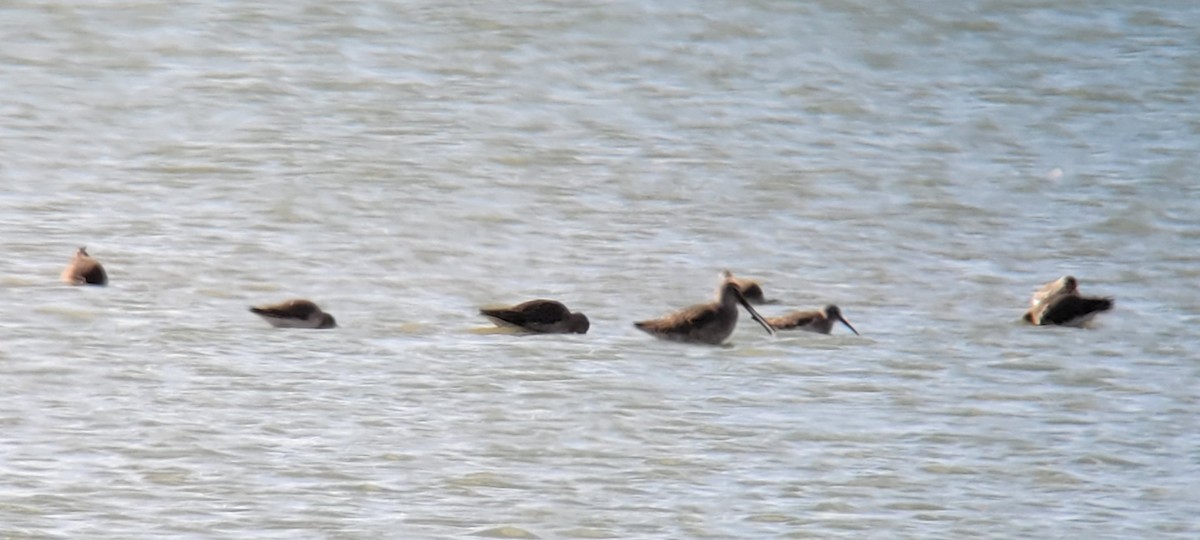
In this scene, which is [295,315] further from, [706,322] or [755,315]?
[755,315]

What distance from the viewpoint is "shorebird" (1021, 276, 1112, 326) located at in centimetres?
1112

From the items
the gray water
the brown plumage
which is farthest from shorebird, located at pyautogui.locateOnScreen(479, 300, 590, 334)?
the brown plumage

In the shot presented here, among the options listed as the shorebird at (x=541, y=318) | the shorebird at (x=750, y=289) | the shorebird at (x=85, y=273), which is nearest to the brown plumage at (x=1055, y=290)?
the shorebird at (x=750, y=289)

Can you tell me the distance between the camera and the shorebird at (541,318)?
34.6 ft

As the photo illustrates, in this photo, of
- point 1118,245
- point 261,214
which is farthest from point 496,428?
point 1118,245

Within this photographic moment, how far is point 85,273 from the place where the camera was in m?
11.1

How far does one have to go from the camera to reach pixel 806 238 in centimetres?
1333

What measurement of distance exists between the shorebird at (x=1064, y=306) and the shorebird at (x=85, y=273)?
14.8 ft

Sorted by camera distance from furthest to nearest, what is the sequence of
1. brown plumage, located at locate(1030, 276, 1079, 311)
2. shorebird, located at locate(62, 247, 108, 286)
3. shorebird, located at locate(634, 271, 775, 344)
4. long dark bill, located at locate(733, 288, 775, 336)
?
brown plumage, located at locate(1030, 276, 1079, 311)
shorebird, located at locate(62, 247, 108, 286)
long dark bill, located at locate(733, 288, 775, 336)
shorebird, located at locate(634, 271, 775, 344)

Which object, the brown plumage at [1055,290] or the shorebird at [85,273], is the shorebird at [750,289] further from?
the shorebird at [85,273]

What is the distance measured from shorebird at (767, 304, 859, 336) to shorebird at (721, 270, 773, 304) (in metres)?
0.23

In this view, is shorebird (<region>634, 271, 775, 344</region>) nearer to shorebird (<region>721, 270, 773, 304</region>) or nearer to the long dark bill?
the long dark bill

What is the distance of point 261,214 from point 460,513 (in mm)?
6042

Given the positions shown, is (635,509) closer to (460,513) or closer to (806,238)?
(460,513)
